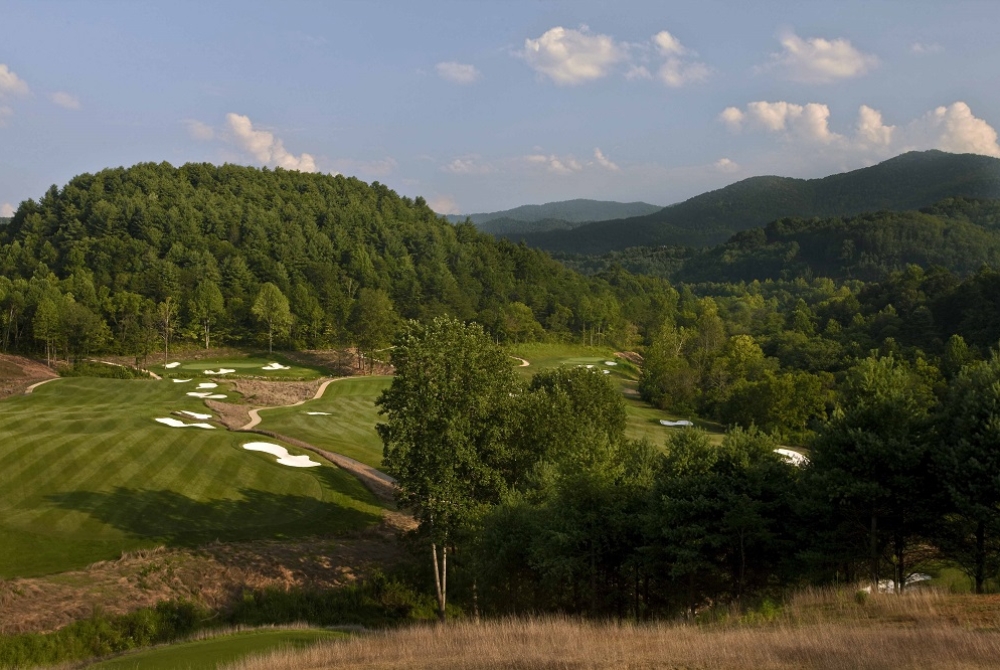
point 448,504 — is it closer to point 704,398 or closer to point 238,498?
point 238,498

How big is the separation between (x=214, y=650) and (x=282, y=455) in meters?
22.6

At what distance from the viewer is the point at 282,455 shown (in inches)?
1537

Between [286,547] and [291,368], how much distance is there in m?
69.3

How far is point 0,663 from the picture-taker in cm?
1875

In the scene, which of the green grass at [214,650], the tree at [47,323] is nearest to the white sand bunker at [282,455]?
the green grass at [214,650]

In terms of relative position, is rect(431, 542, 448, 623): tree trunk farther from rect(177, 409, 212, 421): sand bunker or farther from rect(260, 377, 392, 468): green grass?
rect(177, 409, 212, 421): sand bunker

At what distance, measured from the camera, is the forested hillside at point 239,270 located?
328 feet

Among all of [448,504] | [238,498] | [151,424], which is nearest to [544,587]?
[448,504]

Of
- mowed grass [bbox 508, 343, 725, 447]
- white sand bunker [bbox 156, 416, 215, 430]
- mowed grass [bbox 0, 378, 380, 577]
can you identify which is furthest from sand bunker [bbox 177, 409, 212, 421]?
mowed grass [bbox 508, 343, 725, 447]

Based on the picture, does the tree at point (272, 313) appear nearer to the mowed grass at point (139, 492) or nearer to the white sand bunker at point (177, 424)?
the white sand bunker at point (177, 424)

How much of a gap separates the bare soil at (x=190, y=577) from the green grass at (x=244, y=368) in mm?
53347

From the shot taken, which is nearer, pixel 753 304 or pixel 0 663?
pixel 0 663

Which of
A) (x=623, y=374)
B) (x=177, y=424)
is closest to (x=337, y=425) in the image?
(x=177, y=424)

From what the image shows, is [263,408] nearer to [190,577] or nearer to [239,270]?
[190,577]
